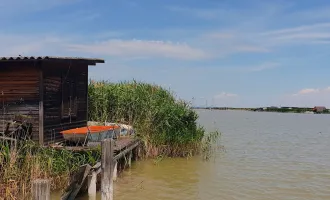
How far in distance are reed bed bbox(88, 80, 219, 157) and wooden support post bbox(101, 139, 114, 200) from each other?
309 inches

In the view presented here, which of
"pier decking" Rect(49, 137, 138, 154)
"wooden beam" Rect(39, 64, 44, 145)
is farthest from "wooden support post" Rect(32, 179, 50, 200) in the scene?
"wooden beam" Rect(39, 64, 44, 145)

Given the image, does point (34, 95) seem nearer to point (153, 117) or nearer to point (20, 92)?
point (20, 92)

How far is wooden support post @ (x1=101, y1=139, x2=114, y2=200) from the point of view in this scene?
8109 millimetres

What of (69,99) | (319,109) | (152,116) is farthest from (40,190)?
(319,109)

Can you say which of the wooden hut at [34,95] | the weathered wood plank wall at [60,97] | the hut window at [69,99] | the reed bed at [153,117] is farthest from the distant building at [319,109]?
the wooden hut at [34,95]

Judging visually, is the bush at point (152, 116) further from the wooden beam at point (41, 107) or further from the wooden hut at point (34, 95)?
the wooden beam at point (41, 107)

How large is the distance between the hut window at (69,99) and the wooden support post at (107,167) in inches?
243

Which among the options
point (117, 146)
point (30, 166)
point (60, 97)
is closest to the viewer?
point (30, 166)

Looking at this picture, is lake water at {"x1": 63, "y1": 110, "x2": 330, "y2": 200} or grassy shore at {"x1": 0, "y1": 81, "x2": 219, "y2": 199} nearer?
lake water at {"x1": 63, "y1": 110, "x2": 330, "y2": 200}

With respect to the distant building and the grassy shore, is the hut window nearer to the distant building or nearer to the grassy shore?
the grassy shore

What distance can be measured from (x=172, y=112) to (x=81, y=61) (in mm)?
4951

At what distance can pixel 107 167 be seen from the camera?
8.27m

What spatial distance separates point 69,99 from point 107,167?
22.8 ft

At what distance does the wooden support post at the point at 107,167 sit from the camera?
8109mm
